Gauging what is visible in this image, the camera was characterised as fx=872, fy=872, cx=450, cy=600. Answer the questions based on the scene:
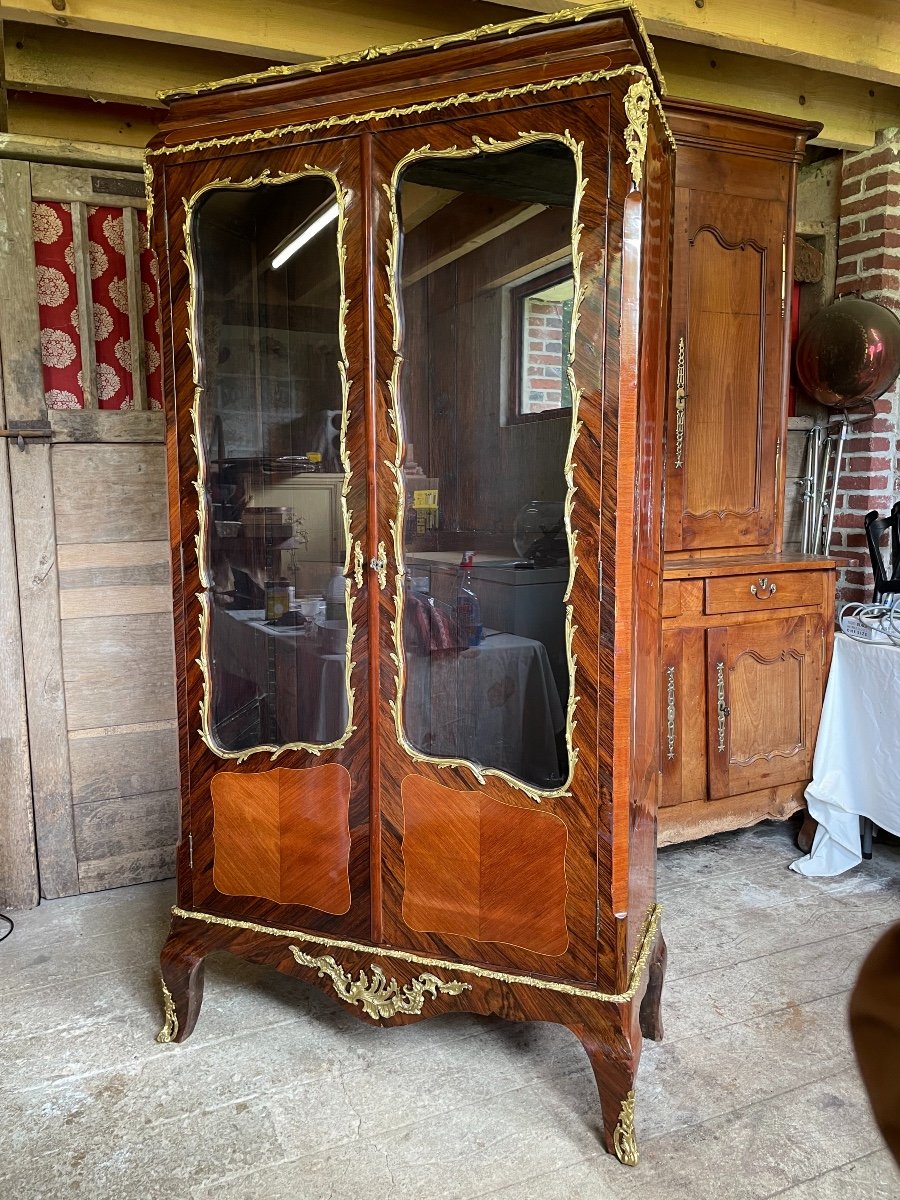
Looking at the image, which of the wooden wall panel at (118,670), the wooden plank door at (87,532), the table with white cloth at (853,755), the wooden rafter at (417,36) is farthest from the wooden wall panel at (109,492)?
the table with white cloth at (853,755)

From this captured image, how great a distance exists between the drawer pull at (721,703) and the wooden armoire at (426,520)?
0.86 metres

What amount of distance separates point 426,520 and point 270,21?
5.24ft

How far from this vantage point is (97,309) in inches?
96.8

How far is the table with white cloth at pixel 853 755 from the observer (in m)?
2.57

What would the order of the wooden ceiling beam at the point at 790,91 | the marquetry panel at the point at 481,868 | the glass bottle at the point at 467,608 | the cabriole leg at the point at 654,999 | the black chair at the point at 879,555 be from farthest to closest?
1. the wooden ceiling beam at the point at 790,91
2. the black chair at the point at 879,555
3. the cabriole leg at the point at 654,999
4. the glass bottle at the point at 467,608
5. the marquetry panel at the point at 481,868

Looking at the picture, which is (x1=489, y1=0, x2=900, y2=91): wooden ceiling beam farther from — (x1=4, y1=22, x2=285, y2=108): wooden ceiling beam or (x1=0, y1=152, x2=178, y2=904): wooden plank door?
(x1=0, y1=152, x2=178, y2=904): wooden plank door

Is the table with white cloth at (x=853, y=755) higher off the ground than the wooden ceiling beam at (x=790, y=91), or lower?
lower

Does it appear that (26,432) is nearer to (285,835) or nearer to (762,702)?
(285,835)

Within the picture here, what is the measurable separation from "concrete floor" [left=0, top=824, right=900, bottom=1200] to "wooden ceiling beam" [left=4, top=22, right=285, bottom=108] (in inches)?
93.2

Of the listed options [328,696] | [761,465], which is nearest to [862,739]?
[761,465]

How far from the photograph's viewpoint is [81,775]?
2.53 metres

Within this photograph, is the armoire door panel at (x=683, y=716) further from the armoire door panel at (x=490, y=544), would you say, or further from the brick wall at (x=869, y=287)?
the armoire door panel at (x=490, y=544)

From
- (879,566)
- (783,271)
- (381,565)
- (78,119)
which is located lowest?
(879,566)

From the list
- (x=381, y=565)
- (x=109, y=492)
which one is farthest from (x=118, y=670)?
(x=381, y=565)
